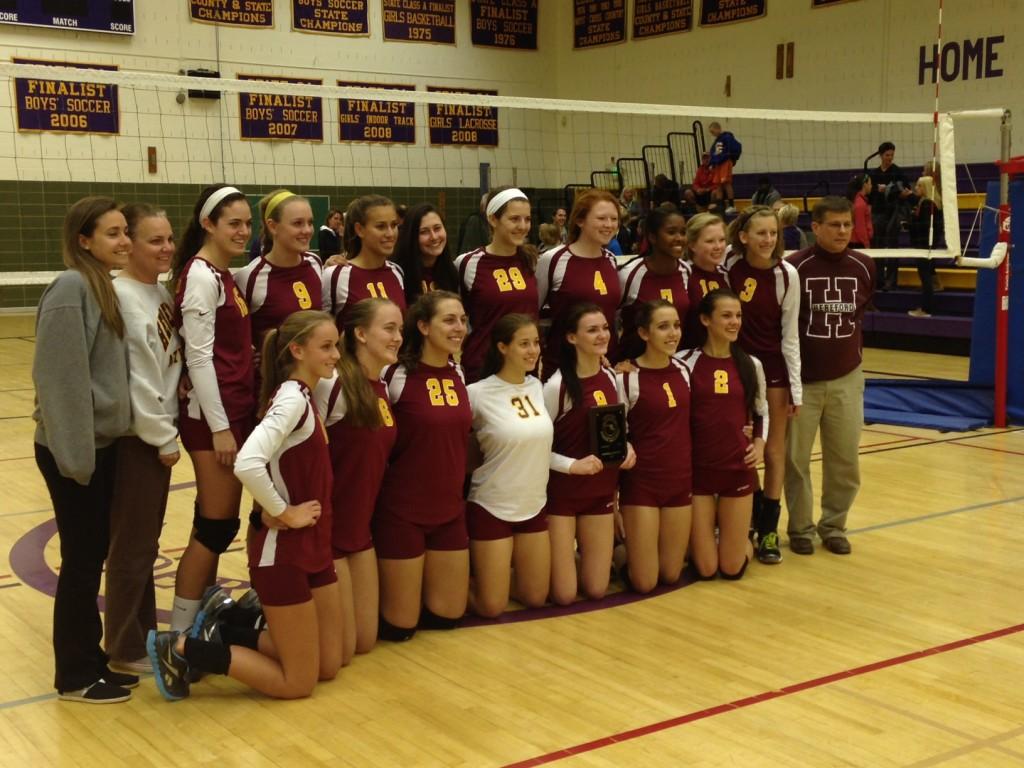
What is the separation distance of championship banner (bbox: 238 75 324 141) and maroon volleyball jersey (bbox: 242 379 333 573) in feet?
46.5

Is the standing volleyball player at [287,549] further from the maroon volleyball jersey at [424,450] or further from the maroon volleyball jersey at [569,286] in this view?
the maroon volleyball jersey at [569,286]

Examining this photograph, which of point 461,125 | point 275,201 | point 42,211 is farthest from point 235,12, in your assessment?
point 275,201

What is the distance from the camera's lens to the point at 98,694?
12.4 ft

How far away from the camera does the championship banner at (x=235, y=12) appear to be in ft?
56.1

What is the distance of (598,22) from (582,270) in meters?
16.7

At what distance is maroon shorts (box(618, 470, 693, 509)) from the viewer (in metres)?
4.91

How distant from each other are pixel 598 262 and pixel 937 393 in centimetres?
517

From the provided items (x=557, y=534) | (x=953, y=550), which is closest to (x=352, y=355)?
(x=557, y=534)

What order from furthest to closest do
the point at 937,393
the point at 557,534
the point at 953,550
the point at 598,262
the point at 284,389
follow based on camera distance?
the point at 937,393, the point at 953,550, the point at 598,262, the point at 557,534, the point at 284,389

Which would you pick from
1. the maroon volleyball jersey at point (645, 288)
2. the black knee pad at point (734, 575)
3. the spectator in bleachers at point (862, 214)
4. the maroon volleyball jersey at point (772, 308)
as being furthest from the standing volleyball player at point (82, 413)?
the spectator in bleachers at point (862, 214)

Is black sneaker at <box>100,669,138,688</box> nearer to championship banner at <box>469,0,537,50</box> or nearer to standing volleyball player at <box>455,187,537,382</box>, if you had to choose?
standing volleyball player at <box>455,187,537,382</box>

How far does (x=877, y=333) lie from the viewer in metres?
14.4

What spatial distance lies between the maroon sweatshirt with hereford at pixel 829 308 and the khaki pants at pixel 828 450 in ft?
0.28

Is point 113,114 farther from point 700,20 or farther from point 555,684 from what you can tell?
point 555,684
